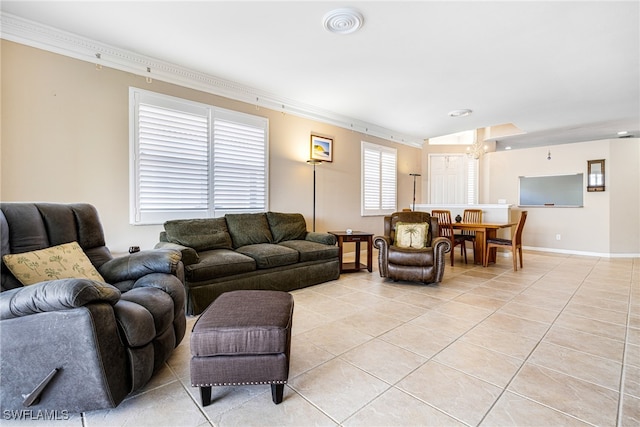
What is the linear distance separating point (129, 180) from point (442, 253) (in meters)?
3.85

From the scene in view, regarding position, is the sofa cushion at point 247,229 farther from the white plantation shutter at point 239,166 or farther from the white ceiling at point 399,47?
the white ceiling at point 399,47

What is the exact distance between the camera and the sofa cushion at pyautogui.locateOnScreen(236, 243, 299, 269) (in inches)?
129

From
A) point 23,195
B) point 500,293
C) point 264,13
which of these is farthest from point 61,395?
point 500,293

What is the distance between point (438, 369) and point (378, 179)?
4706 millimetres

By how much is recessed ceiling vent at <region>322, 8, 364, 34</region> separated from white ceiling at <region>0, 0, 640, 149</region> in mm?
60

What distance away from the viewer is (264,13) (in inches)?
99.6

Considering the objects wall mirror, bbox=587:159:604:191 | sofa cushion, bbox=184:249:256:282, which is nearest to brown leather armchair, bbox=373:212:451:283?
sofa cushion, bbox=184:249:256:282

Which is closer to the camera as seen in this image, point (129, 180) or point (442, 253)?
point (129, 180)

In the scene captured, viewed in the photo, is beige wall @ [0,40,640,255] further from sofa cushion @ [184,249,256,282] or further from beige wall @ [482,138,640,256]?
sofa cushion @ [184,249,256,282]

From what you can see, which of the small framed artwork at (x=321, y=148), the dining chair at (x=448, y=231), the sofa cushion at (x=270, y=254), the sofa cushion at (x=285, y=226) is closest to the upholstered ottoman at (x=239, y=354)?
the sofa cushion at (x=270, y=254)

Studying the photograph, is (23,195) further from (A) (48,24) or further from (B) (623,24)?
(B) (623,24)

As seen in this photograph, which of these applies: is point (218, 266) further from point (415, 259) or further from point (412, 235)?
point (412, 235)

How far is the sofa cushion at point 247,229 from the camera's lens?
12.3 feet
